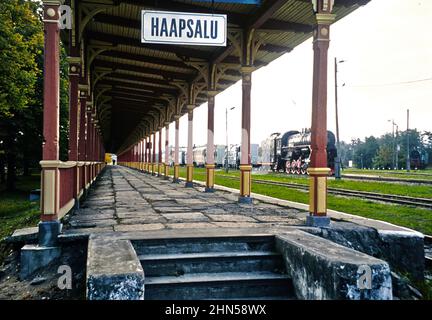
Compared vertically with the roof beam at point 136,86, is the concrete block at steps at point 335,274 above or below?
below

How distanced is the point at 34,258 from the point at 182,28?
3.37 m

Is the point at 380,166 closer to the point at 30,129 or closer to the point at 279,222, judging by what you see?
the point at 30,129

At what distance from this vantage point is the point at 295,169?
1364 inches

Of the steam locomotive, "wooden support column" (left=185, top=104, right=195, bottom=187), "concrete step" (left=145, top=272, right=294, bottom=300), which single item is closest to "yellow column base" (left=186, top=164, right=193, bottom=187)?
"wooden support column" (left=185, top=104, right=195, bottom=187)

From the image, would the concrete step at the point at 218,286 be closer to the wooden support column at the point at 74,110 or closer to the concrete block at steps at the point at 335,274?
the concrete block at steps at the point at 335,274

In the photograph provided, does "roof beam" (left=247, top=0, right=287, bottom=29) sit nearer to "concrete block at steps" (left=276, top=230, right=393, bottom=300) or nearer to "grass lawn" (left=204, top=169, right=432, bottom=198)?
"concrete block at steps" (left=276, top=230, right=393, bottom=300)

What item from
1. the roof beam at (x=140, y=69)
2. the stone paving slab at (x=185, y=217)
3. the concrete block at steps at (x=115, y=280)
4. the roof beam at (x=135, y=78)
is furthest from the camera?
the roof beam at (x=135, y=78)

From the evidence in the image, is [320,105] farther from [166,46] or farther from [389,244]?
[166,46]

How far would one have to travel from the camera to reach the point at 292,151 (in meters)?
35.0

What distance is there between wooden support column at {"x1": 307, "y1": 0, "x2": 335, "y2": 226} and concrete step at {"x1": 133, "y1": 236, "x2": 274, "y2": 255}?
1724mm

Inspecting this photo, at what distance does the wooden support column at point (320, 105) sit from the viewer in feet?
22.3

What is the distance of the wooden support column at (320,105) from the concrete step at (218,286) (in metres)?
2.31

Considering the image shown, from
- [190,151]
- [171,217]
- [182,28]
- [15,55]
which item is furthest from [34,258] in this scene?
[15,55]

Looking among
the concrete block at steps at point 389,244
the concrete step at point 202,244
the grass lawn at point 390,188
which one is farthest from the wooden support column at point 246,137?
the grass lawn at point 390,188
